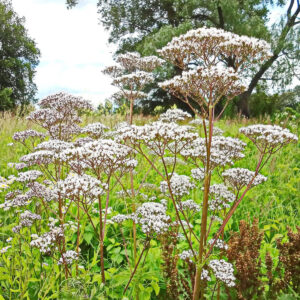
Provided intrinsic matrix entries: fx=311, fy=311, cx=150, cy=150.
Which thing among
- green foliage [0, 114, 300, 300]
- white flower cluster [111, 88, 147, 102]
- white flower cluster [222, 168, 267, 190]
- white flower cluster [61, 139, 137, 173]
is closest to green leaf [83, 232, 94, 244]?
green foliage [0, 114, 300, 300]

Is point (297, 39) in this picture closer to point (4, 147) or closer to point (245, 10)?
point (245, 10)

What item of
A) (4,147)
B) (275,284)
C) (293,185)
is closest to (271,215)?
(293,185)

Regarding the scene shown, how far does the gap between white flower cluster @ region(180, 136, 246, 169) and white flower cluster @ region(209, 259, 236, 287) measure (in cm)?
84

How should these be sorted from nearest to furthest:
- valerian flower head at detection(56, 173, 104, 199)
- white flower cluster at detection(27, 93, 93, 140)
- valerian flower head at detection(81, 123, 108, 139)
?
valerian flower head at detection(56, 173, 104, 199), valerian flower head at detection(81, 123, 108, 139), white flower cluster at detection(27, 93, 93, 140)

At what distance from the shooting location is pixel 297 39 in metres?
23.2

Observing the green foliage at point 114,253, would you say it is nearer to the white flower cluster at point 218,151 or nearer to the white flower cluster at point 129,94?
the white flower cluster at point 218,151

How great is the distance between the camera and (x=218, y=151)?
299cm

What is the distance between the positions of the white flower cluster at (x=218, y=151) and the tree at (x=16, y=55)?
1603 inches

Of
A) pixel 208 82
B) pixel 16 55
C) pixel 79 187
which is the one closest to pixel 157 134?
pixel 208 82

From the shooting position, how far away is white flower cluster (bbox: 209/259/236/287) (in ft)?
8.21

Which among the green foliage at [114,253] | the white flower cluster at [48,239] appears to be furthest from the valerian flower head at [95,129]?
the white flower cluster at [48,239]

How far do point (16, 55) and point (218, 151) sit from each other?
46.5 m

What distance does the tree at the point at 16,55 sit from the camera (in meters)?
40.4

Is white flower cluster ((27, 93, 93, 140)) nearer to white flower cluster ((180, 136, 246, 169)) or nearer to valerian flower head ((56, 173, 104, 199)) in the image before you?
valerian flower head ((56, 173, 104, 199))
